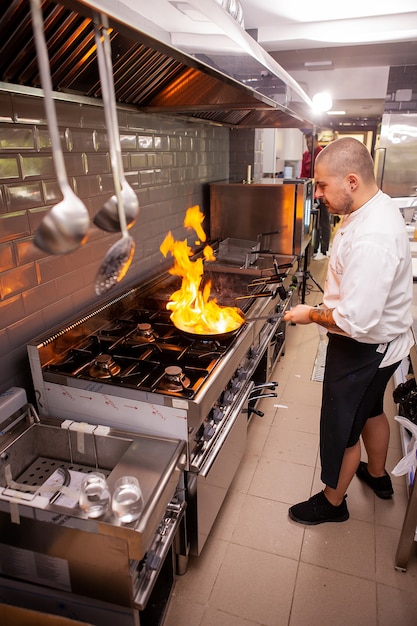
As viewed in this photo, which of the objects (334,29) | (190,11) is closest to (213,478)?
(190,11)

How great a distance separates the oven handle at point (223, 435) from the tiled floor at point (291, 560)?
53 cm

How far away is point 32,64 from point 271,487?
6.93ft

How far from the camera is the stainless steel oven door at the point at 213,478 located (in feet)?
5.40

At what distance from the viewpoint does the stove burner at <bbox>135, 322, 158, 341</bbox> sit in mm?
1938

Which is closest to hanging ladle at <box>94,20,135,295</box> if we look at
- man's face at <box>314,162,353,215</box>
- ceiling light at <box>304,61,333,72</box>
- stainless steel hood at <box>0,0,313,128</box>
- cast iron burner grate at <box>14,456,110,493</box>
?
stainless steel hood at <box>0,0,313,128</box>

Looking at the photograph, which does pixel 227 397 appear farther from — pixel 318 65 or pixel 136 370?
pixel 318 65

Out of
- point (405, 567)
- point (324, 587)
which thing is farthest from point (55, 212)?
point (405, 567)

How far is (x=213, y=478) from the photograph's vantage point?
1.78m

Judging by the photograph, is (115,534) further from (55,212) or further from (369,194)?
(369,194)

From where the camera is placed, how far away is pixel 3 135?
1.51 m

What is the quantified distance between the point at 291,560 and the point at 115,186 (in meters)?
1.74

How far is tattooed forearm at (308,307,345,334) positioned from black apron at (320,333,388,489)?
0.30 ft

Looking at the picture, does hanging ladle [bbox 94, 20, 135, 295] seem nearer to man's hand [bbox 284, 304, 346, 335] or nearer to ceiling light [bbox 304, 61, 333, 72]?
man's hand [bbox 284, 304, 346, 335]


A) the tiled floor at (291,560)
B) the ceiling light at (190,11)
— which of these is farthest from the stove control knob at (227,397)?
the ceiling light at (190,11)
